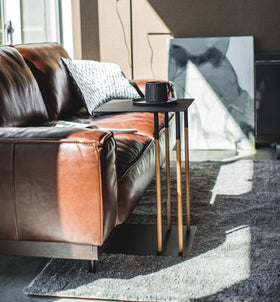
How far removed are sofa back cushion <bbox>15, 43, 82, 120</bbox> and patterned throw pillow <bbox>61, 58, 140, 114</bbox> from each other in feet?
0.24

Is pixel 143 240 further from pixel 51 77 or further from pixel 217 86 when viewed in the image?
pixel 217 86

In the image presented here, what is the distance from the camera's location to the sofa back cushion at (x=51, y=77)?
125 inches

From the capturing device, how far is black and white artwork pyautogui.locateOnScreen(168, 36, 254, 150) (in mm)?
4574

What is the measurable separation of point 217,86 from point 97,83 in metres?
1.46

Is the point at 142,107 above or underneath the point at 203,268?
above

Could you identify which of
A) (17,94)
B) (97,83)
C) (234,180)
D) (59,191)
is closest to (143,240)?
(59,191)

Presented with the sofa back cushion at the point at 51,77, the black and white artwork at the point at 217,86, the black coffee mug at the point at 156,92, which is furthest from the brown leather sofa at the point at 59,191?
the black and white artwork at the point at 217,86

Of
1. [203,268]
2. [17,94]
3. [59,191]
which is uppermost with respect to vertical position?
[17,94]

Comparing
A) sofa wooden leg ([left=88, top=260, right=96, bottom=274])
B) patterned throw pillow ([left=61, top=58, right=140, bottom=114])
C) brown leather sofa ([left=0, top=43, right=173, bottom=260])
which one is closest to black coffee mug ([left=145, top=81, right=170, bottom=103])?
brown leather sofa ([left=0, top=43, right=173, bottom=260])

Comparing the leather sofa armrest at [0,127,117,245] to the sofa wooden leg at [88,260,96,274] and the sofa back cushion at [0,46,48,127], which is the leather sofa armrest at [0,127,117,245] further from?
the sofa back cushion at [0,46,48,127]

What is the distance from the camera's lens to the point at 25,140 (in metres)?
1.99

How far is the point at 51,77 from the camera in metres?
3.23

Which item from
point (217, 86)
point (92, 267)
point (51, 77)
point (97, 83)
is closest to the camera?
point (92, 267)

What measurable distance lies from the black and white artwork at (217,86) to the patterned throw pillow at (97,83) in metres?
1.07
